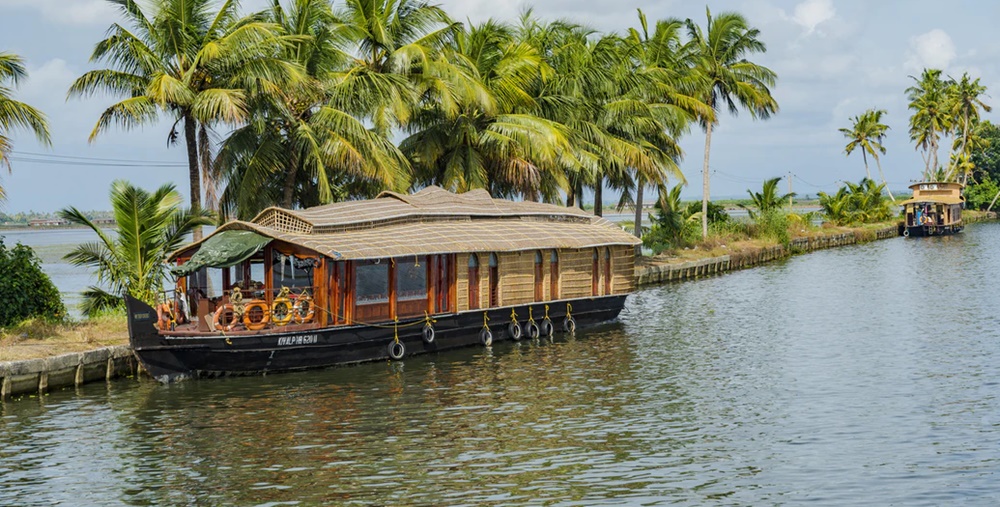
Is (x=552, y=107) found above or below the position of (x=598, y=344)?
above

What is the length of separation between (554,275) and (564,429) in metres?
13.0

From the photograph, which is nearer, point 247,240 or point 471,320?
point 247,240

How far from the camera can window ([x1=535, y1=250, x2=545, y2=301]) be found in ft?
101

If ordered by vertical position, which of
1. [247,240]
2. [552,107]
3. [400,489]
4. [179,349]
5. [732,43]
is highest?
[732,43]

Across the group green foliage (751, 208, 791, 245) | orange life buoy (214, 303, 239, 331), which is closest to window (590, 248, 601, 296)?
orange life buoy (214, 303, 239, 331)

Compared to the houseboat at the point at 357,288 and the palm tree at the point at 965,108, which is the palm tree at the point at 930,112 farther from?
the houseboat at the point at 357,288

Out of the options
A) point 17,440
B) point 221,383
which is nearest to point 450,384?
point 221,383

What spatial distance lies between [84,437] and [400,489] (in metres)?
6.67

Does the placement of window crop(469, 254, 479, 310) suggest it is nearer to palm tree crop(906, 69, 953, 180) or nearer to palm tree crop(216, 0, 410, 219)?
palm tree crop(216, 0, 410, 219)

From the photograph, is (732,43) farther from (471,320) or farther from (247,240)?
(247,240)

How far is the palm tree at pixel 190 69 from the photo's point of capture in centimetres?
2781

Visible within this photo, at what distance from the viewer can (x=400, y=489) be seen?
49.8 ft

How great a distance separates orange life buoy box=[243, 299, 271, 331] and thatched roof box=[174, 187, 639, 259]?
158 centimetres

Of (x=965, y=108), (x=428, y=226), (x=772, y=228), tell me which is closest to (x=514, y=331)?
(x=428, y=226)
